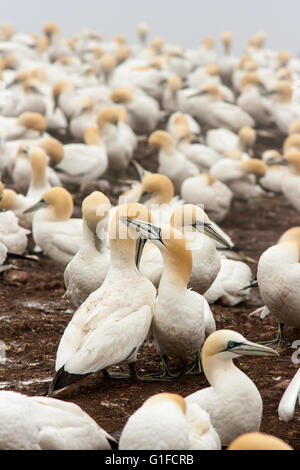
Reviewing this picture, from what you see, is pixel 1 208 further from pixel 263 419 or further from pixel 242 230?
pixel 263 419

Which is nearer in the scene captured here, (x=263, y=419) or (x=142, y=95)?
(x=263, y=419)

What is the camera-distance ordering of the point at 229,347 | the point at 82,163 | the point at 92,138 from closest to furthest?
the point at 229,347
the point at 82,163
the point at 92,138

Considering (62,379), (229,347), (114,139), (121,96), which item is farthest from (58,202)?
(121,96)

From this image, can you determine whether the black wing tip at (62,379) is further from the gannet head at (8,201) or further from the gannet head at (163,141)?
the gannet head at (163,141)

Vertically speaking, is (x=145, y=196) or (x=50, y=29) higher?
(x=145, y=196)

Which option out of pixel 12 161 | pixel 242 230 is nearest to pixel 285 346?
pixel 242 230

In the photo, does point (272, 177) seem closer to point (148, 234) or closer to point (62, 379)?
point (148, 234)

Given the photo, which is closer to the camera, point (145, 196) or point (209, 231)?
point (209, 231)

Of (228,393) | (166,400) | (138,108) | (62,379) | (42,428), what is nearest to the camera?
(166,400)

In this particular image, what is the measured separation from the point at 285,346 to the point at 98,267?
4.73 feet

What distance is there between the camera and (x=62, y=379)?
4.82 meters

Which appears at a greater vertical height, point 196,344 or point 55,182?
point 196,344

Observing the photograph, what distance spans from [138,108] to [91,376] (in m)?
9.14

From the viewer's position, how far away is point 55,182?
10539 mm
